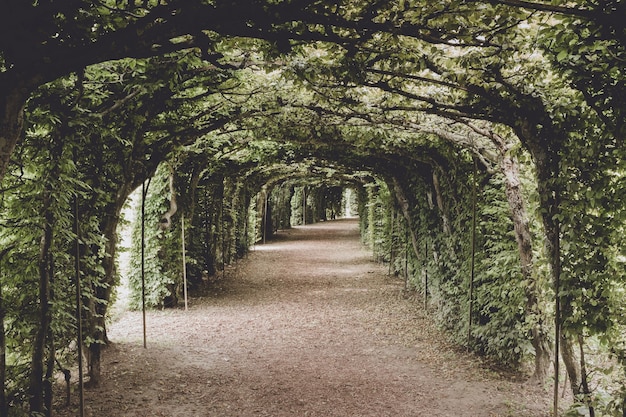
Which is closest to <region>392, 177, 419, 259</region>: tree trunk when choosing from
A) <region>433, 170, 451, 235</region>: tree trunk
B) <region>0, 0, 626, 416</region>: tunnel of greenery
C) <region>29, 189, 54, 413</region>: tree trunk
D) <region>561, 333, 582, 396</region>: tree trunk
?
<region>433, 170, 451, 235</region>: tree trunk

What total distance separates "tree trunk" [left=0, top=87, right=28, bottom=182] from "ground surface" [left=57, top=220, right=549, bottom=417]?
3599 mm

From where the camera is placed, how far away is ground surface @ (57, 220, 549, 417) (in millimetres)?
5828

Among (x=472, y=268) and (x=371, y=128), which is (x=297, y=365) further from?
(x=371, y=128)

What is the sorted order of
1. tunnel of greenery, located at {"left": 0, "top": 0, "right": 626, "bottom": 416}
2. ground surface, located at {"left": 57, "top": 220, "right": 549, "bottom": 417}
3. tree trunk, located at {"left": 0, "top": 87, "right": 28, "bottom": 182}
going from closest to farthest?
tree trunk, located at {"left": 0, "top": 87, "right": 28, "bottom": 182} < tunnel of greenery, located at {"left": 0, "top": 0, "right": 626, "bottom": 416} < ground surface, located at {"left": 57, "top": 220, "right": 549, "bottom": 417}

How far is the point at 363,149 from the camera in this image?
451 inches

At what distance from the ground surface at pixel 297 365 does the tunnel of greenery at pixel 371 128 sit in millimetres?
620

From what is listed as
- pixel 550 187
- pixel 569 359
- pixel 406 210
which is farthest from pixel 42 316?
pixel 406 210

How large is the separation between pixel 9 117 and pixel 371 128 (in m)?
6.87

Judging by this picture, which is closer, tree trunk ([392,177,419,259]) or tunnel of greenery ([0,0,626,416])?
tunnel of greenery ([0,0,626,416])

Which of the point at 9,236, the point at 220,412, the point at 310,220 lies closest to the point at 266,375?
the point at 220,412

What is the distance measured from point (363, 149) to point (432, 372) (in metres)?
5.73

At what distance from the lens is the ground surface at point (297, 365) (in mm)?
5828

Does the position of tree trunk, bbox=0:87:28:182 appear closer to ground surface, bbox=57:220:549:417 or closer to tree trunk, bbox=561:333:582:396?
ground surface, bbox=57:220:549:417

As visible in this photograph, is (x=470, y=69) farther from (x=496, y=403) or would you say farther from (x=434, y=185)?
(x=434, y=185)
